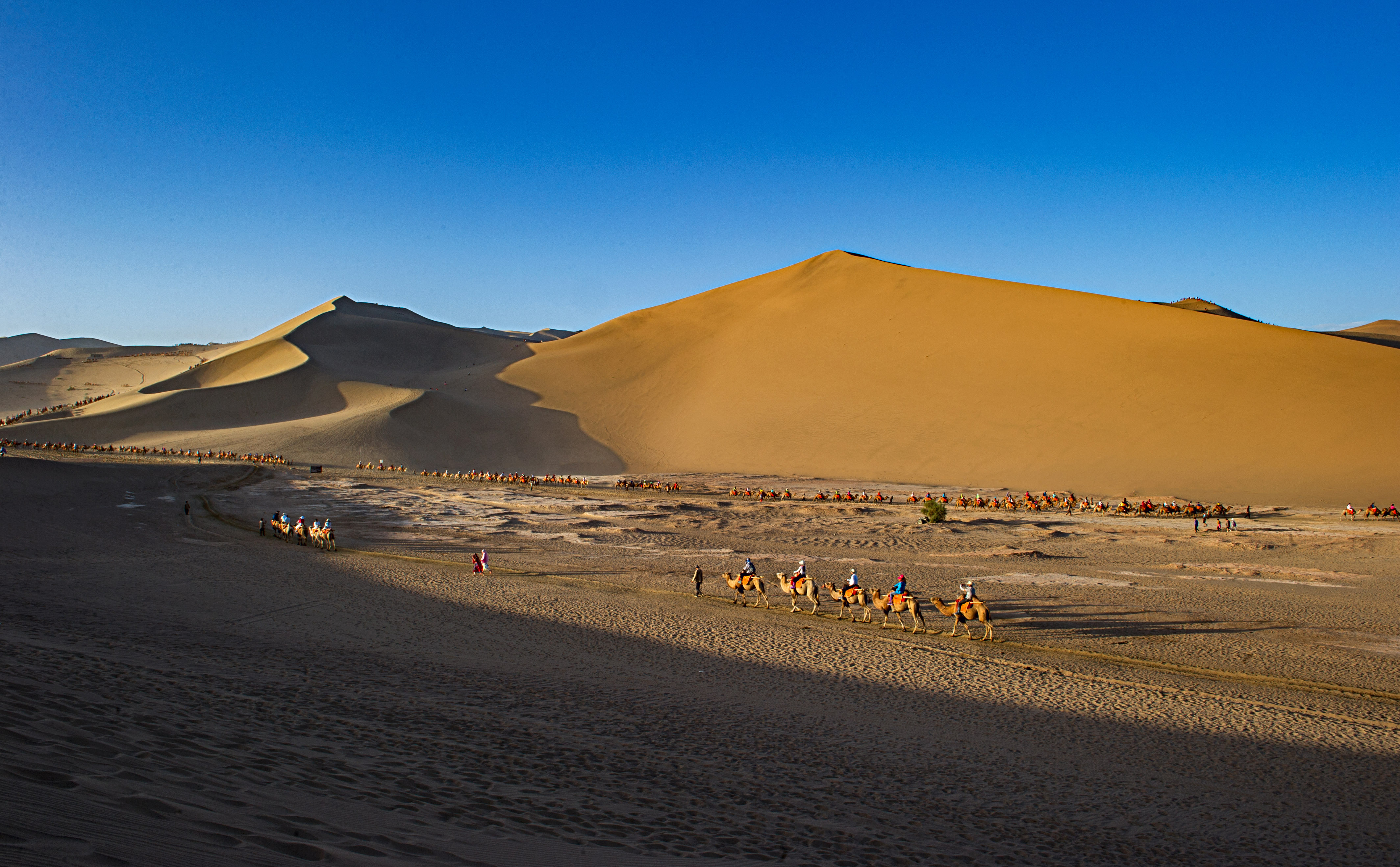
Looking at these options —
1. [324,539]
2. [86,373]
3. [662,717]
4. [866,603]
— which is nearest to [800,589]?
[866,603]

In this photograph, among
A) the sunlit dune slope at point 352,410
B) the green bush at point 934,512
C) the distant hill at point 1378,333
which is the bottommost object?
the green bush at point 934,512

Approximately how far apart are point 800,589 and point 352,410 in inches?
2254

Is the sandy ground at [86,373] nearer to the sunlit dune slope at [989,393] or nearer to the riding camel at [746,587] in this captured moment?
the sunlit dune slope at [989,393]

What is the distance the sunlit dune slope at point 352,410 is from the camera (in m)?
51.8

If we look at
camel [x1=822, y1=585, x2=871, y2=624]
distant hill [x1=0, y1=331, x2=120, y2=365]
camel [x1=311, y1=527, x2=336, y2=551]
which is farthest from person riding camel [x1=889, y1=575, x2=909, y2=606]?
distant hill [x1=0, y1=331, x2=120, y2=365]

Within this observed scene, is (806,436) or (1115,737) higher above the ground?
(806,436)

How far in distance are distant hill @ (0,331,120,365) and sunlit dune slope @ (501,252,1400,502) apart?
467 feet

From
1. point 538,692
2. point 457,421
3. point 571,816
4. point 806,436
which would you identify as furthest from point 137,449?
point 571,816

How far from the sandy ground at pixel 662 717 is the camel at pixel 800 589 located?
0.47 meters

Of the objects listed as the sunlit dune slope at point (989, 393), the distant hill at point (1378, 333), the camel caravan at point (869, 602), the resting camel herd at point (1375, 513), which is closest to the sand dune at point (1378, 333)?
the distant hill at point (1378, 333)

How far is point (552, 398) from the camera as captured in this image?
64875 millimetres

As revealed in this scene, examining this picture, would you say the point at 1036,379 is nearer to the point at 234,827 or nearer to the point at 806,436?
the point at 806,436

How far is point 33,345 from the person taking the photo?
166625 millimetres

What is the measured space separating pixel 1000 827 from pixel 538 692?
15.3 ft
